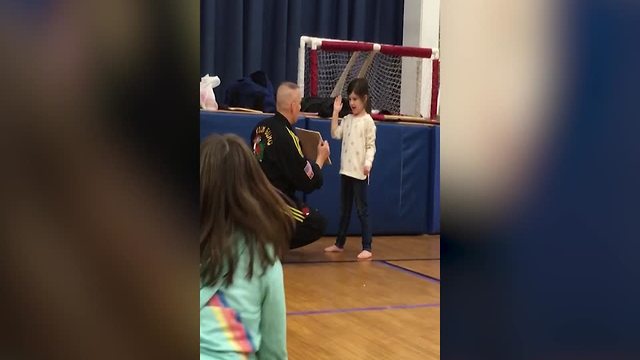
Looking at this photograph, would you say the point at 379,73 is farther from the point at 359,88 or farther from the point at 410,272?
the point at 410,272

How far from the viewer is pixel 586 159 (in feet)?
0.67

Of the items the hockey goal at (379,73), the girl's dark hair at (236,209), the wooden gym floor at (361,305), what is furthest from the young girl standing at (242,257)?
the hockey goal at (379,73)

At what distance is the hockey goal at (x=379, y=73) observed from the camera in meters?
3.91

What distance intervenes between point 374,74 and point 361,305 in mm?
2665

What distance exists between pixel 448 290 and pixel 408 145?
346 centimetres

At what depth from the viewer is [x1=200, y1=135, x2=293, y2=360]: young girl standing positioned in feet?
2.87

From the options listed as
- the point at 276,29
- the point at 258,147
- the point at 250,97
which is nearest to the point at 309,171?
the point at 258,147

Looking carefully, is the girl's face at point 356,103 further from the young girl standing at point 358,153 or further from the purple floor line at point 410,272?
the purple floor line at point 410,272

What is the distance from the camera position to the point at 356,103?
9.94 ft

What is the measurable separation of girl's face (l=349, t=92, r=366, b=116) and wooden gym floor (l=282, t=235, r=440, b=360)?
628mm

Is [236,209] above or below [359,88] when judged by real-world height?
below

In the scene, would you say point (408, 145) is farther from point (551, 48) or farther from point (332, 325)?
point (551, 48)

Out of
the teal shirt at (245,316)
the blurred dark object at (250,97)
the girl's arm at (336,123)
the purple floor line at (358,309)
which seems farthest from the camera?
the blurred dark object at (250,97)

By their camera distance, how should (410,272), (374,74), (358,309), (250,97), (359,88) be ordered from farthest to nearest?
(374,74)
(250,97)
(359,88)
(410,272)
(358,309)
